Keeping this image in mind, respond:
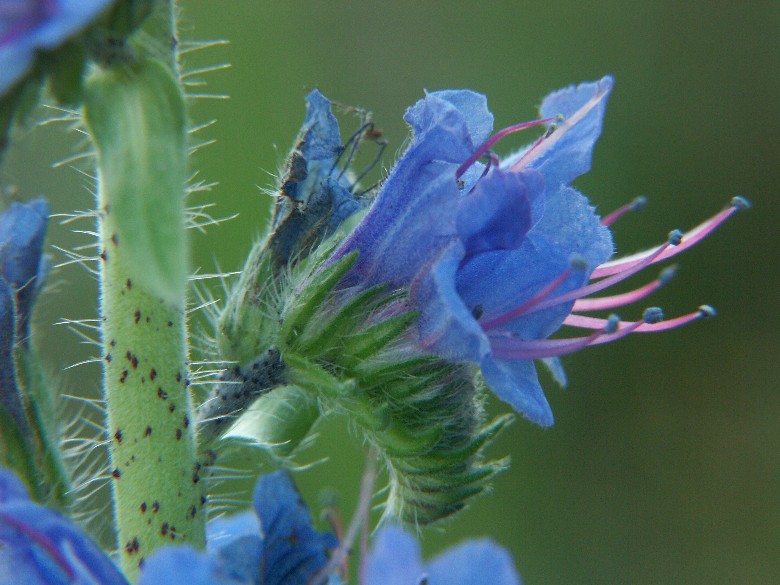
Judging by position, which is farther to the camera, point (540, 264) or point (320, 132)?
point (320, 132)

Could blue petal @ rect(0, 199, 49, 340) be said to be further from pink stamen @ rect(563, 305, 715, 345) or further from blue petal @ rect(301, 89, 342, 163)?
pink stamen @ rect(563, 305, 715, 345)

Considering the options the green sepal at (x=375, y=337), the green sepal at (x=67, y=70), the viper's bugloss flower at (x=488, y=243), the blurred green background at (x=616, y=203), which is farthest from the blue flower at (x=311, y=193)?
the blurred green background at (x=616, y=203)

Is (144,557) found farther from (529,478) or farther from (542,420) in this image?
(529,478)

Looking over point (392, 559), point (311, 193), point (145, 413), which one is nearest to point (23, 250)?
point (145, 413)

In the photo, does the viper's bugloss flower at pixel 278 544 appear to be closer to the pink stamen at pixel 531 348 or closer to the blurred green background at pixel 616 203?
the pink stamen at pixel 531 348

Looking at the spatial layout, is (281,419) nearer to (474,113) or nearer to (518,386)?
(518,386)

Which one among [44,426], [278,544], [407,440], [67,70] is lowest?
[278,544]
